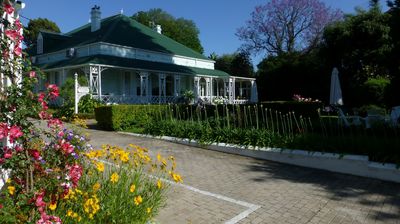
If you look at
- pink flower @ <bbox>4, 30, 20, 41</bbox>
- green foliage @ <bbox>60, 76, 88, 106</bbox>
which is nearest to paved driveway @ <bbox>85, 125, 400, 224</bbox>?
pink flower @ <bbox>4, 30, 20, 41</bbox>

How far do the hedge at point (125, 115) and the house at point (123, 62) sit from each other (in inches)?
355

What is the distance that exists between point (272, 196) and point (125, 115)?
9.02m

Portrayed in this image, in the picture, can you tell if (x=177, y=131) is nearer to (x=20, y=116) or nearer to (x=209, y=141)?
(x=209, y=141)

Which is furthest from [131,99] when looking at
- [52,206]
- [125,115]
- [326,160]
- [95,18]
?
[52,206]

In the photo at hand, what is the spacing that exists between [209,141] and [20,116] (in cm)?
734

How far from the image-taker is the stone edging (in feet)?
22.5

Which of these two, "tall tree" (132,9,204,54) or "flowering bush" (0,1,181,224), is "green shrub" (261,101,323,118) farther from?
"tall tree" (132,9,204,54)

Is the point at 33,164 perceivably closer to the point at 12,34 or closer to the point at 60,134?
the point at 60,134

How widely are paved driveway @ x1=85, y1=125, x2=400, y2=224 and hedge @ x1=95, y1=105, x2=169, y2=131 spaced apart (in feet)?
18.8

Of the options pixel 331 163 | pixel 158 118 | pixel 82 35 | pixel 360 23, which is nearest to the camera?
pixel 331 163

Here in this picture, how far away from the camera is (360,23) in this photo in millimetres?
24172

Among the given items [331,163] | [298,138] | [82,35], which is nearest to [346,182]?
[331,163]

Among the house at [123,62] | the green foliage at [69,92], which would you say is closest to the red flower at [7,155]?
the green foliage at [69,92]

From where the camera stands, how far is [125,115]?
45.2 ft
